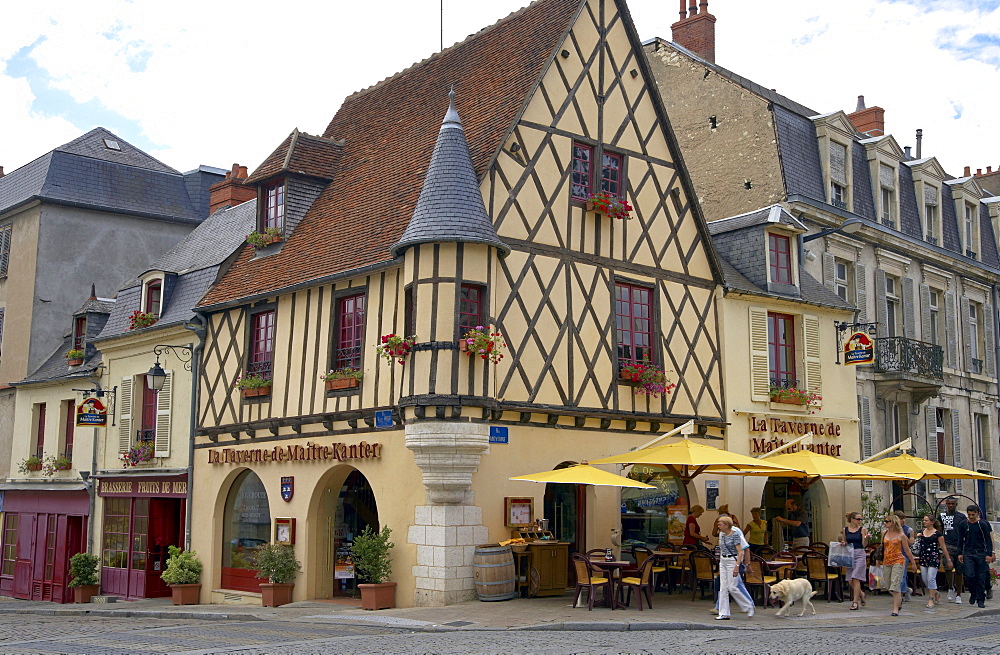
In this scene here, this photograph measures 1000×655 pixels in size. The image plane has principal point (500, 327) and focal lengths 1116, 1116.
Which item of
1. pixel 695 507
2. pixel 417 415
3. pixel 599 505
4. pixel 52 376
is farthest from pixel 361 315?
pixel 52 376

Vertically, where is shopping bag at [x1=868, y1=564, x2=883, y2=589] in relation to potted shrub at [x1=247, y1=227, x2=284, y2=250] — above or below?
below

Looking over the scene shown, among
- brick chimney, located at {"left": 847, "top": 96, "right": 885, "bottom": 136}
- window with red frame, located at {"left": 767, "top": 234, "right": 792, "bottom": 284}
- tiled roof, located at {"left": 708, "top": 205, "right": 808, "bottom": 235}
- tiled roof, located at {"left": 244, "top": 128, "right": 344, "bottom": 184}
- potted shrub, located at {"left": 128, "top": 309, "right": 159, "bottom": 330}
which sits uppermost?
brick chimney, located at {"left": 847, "top": 96, "right": 885, "bottom": 136}

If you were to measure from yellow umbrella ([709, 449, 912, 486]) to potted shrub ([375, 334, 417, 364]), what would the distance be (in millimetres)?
5248

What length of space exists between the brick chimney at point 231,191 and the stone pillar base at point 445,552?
43.6 ft

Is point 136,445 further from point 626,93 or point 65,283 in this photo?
point 626,93

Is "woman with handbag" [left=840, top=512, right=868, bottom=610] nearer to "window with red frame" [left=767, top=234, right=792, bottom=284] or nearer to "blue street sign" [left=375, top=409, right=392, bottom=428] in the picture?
"window with red frame" [left=767, top=234, right=792, bottom=284]

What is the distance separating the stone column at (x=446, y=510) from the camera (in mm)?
14719

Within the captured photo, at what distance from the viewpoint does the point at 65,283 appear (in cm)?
2580

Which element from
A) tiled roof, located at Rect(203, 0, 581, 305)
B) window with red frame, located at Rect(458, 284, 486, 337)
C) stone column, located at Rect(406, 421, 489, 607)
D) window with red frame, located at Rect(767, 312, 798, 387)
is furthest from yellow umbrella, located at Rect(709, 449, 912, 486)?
tiled roof, located at Rect(203, 0, 581, 305)

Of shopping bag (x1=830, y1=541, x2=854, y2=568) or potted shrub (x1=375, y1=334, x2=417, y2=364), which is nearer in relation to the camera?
shopping bag (x1=830, y1=541, x2=854, y2=568)

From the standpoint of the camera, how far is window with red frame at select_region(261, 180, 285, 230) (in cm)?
1962

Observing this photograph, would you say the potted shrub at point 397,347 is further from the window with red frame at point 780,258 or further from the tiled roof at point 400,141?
the window with red frame at point 780,258

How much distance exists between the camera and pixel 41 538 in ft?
78.4

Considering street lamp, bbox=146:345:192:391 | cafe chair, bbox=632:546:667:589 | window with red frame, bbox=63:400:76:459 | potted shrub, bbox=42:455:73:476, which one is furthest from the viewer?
window with red frame, bbox=63:400:76:459
